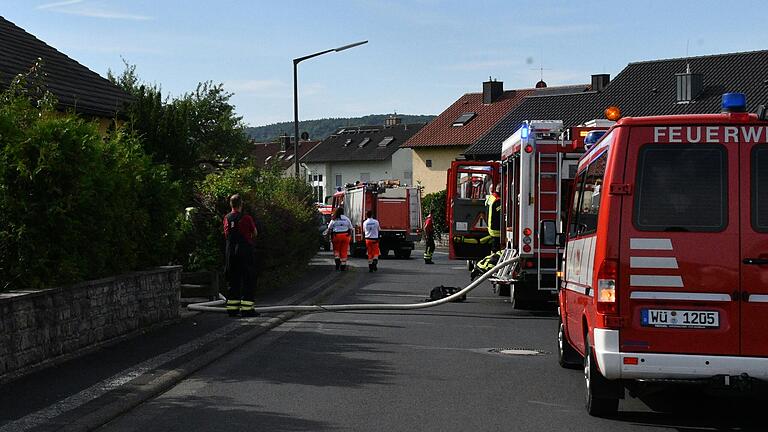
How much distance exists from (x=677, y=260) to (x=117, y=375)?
5243 millimetres

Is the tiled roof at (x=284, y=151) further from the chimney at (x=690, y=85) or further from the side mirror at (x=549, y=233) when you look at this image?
the side mirror at (x=549, y=233)

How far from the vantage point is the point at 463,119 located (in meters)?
92.5

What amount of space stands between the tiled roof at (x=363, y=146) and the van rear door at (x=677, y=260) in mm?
104834

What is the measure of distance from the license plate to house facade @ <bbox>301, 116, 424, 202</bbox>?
102270 mm

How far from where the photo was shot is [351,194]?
155 feet

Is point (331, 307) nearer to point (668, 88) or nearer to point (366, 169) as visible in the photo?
point (668, 88)

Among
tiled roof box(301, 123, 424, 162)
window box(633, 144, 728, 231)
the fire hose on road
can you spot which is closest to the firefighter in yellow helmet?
the fire hose on road

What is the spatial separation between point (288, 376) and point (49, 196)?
3114mm

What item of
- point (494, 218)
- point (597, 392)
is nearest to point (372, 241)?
point (494, 218)

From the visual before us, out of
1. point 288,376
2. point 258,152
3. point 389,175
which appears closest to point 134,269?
point 288,376

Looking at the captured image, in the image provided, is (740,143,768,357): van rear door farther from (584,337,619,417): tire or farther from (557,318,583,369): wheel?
(557,318,583,369): wheel

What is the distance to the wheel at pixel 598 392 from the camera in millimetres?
8703

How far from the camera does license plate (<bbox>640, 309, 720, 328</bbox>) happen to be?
8.03 metres

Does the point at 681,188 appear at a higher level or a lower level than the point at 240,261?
higher
